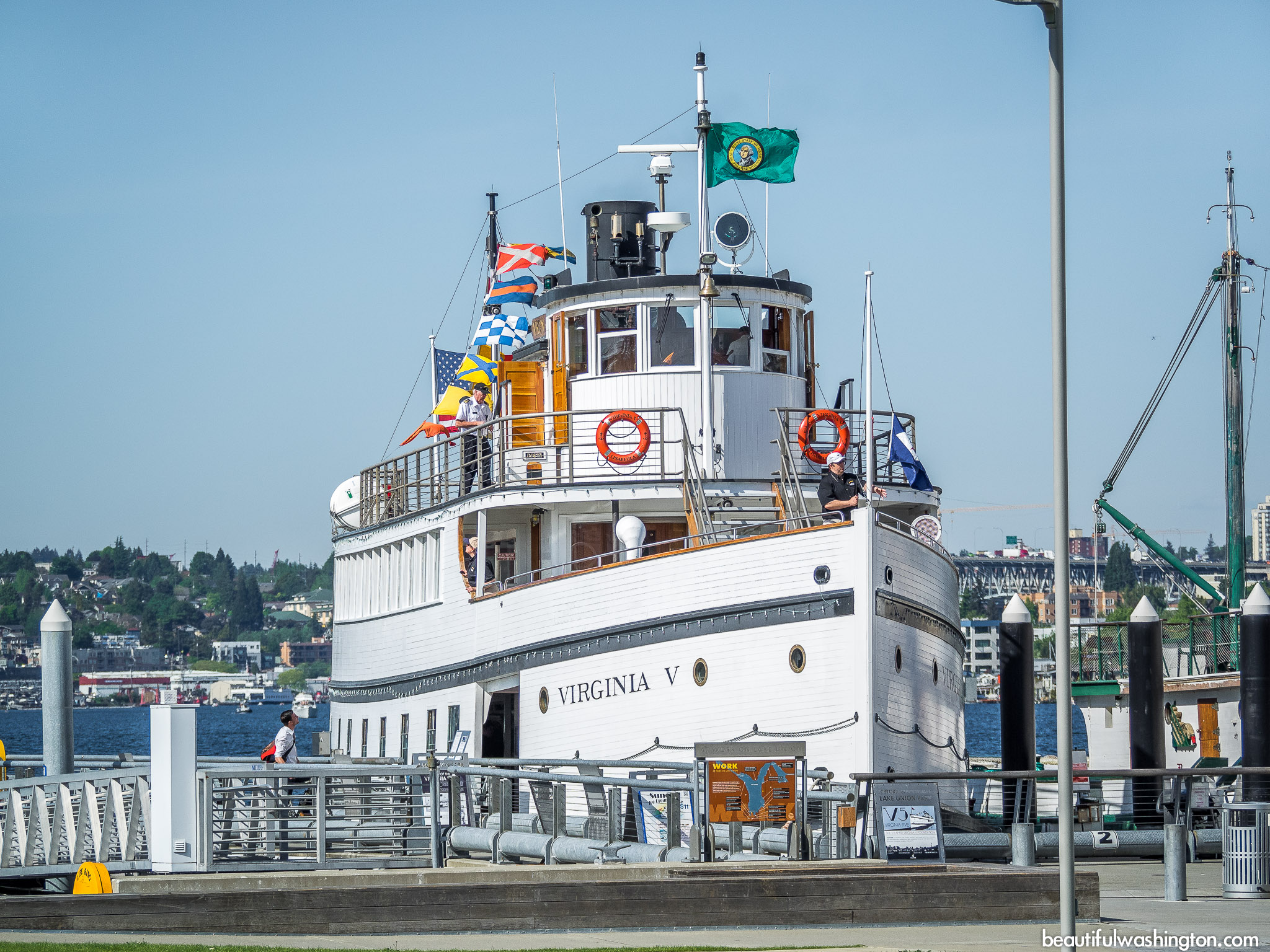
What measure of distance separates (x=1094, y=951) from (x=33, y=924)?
6.72 m

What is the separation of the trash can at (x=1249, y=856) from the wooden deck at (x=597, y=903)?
2.89 metres

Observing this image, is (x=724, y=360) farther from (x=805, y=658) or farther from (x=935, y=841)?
(x=935, y=841)

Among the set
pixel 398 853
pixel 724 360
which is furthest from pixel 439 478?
pixel 398 853

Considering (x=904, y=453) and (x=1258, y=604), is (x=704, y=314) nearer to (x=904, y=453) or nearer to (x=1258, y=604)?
(x=904, y=453)

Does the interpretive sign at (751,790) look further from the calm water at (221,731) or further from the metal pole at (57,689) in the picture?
the calm water at (221,731)

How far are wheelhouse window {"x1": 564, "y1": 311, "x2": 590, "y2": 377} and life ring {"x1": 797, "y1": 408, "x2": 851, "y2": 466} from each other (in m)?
3.37

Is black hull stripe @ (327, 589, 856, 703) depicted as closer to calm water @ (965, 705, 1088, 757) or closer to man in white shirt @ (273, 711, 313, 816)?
man in white shirt @ (273, 711, 313, 816)

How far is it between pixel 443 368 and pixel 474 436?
5.51 m

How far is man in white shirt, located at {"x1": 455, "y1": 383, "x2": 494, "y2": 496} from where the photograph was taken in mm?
23469

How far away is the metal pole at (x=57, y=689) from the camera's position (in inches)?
746

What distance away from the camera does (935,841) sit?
51.4ft

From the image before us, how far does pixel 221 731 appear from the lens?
11675 cm

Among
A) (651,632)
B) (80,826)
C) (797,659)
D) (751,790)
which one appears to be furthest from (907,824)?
(80,826)

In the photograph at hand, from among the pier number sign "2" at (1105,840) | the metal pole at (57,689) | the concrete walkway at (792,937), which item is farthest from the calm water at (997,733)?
the concrete walkway at (792,937)
